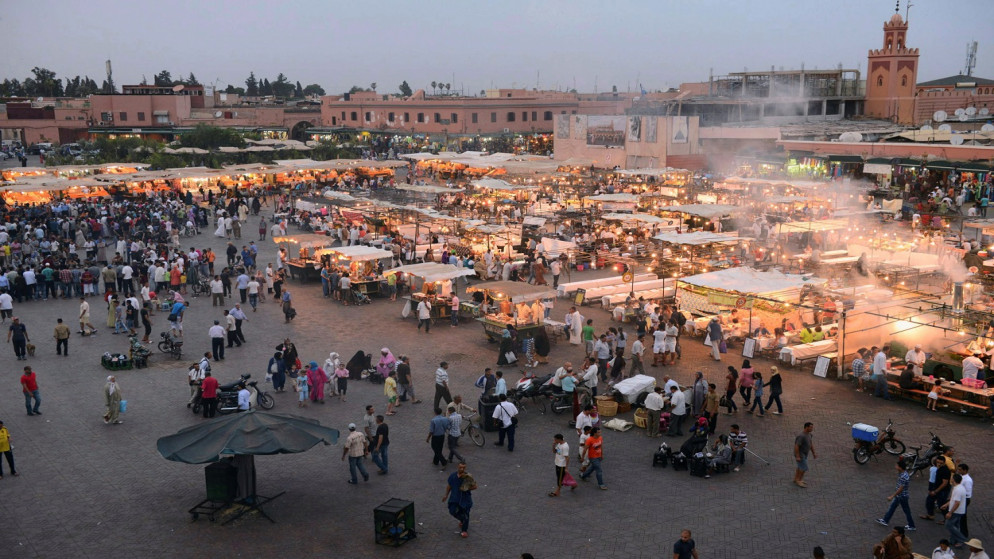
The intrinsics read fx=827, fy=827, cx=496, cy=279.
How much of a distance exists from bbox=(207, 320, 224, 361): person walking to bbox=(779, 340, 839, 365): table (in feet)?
38.6

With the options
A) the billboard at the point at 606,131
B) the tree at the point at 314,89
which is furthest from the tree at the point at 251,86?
the billboard at the point at 606,131

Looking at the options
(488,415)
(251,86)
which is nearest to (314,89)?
(251,86)

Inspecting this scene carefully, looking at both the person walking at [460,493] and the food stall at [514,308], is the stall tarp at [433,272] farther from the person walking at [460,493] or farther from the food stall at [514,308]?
the person walking at [460,493]

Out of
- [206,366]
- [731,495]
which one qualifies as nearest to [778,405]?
[731,495]

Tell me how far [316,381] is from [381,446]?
141 inches

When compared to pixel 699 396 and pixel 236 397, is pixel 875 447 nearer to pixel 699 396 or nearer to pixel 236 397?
pixel 699 396

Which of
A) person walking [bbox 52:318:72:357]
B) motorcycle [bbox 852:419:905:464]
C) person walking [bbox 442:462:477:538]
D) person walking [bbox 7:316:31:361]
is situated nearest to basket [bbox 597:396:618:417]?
motorcycle [bbox 852:419:905:464]

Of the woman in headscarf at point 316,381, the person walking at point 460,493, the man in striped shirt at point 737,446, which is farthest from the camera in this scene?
the woman in headscarf at point 316,381

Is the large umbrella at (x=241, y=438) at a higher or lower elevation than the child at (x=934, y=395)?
higher

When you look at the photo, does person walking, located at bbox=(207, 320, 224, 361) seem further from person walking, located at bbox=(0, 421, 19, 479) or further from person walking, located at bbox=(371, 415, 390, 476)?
person walking, located at bbox=(371, 415, 390, 476)

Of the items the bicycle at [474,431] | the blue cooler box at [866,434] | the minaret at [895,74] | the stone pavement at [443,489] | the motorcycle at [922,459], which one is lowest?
the stone pavement at [443,489]

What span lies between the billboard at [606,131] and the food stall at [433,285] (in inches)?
1233

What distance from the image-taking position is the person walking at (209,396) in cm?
1401

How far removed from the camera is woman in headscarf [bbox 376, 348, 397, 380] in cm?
1584
